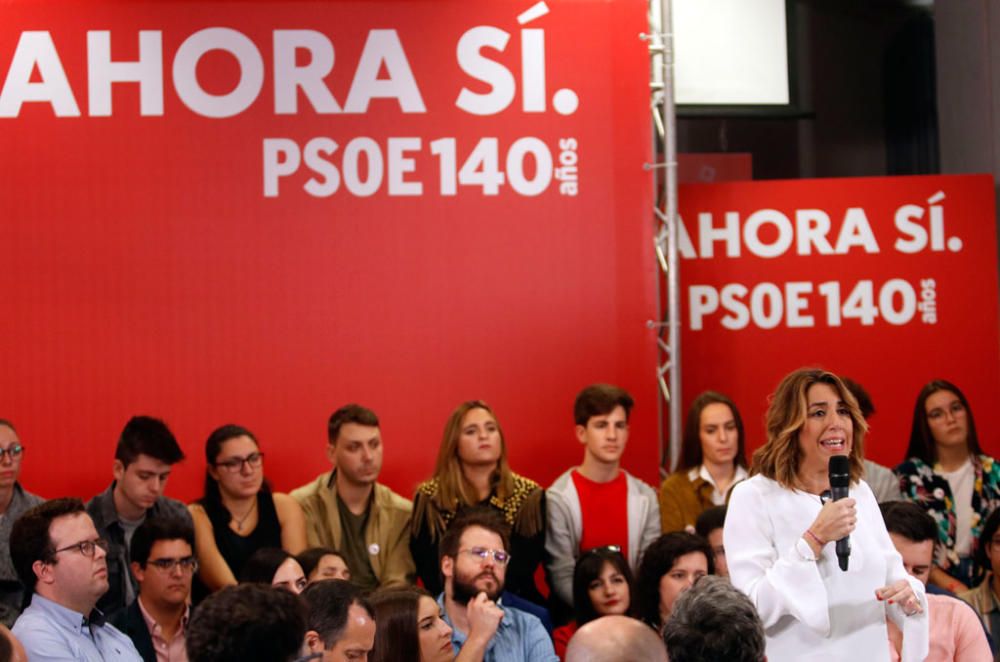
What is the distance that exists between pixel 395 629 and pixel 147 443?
1588 mm

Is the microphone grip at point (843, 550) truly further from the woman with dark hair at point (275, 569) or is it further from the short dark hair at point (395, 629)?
the woman with dark hair at point (275, 569)

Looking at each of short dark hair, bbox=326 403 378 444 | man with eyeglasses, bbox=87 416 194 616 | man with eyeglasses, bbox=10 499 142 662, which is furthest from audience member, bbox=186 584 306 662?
short dark hair, bbox=326 403 378 444

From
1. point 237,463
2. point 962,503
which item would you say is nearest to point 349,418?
point 237,463

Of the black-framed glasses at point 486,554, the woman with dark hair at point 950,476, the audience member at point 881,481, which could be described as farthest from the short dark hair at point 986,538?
the black-framed glasses at point 486,554

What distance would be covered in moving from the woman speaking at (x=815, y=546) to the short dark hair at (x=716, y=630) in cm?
68

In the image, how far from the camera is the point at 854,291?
649 cm

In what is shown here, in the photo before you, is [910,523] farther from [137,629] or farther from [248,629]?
[248,629]

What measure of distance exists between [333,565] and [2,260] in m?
2.28

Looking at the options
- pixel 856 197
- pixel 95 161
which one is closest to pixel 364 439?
pixel 95 161

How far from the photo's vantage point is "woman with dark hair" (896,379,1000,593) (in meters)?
5.46

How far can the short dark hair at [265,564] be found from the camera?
4.49 meters

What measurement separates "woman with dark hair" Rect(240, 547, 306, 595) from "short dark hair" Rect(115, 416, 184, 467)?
700 millimetres

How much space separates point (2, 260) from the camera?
5938 millimetres

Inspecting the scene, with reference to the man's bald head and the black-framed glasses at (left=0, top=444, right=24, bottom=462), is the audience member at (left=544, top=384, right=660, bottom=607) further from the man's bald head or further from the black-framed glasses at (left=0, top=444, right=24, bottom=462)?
the man's bald head
